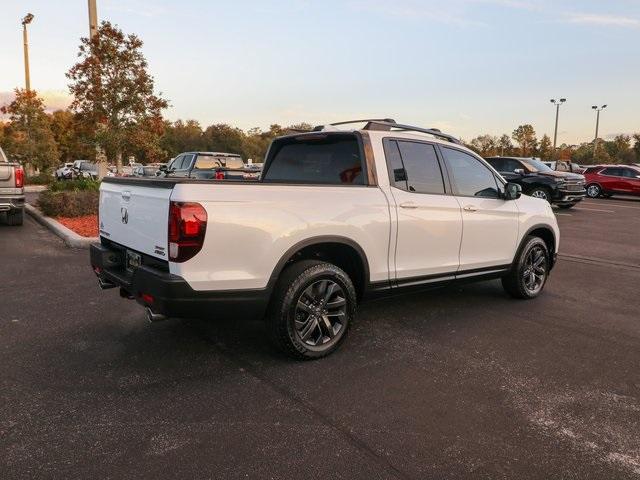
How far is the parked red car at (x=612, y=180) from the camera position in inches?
928

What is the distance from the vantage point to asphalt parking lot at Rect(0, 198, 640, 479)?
2752 mm

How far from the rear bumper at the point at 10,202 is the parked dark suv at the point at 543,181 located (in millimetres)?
14929

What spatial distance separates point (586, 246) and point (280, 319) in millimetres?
8901

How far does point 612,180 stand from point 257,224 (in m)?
25.2

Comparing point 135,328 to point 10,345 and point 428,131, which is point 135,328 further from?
point 428,131

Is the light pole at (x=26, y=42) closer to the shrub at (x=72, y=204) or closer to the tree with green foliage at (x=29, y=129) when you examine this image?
the tree with green foliage at (x=29, y=129)

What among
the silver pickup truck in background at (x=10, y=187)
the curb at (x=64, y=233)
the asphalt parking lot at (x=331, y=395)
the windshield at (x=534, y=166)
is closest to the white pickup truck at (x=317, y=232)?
the asphalt parking lot at (x=331, y=395)

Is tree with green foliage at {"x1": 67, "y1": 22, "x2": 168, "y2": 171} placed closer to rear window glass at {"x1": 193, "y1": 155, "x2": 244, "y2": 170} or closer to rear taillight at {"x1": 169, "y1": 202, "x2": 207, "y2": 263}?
rear window glass at {"x1": 193, "y1": 155, "x2": 244, "y2": 170}

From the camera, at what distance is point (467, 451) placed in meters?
2.87

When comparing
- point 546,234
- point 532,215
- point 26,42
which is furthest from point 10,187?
point 26,42

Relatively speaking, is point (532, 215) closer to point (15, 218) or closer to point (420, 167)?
point (420, 167)

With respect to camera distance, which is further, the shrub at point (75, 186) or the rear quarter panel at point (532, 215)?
the shrub at point (75, 186)

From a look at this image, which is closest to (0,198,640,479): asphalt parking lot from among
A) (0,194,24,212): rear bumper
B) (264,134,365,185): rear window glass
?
(264,134,365,185): rear window glass

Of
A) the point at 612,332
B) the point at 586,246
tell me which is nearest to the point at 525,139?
the point at 586,246
